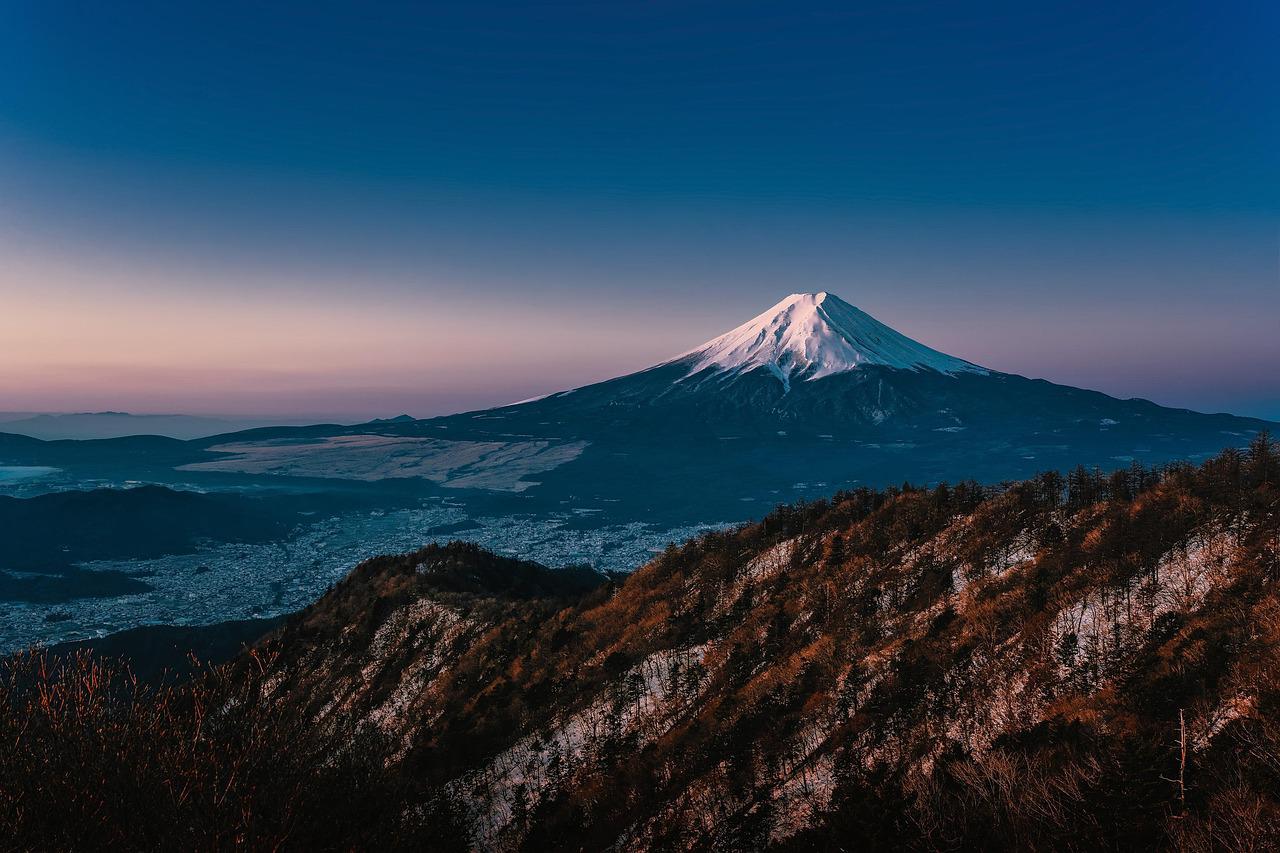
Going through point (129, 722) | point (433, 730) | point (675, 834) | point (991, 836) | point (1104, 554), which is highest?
point (1104, 554)

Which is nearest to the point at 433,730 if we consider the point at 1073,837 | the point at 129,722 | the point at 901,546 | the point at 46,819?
the point at 129,722

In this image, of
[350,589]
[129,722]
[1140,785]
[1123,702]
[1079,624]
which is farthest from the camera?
[350,589]

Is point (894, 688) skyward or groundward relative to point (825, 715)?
skyward

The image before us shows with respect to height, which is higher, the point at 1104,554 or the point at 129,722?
the point at 1104,554

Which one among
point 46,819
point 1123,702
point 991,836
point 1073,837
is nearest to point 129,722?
point 46,819

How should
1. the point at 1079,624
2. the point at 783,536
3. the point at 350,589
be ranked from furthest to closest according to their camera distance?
the point at 350,589, the point at 783,536, the point at 1079,624

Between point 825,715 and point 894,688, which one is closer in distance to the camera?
point 894,688

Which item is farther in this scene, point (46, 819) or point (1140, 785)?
point (46, 819)

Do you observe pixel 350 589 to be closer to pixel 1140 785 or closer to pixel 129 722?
pixel 129 722
